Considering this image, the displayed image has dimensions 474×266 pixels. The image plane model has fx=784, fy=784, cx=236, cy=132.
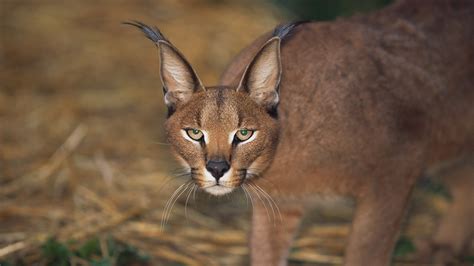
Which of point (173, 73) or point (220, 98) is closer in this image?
point (220, 98)

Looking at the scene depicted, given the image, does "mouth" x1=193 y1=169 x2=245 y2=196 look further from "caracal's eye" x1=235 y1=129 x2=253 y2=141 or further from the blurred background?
the blurred background

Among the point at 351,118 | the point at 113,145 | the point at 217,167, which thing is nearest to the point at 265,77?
the point at 217,167

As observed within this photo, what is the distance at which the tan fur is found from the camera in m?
4.68

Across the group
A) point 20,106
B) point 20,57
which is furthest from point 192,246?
point 20,57

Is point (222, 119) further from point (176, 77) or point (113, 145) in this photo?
point (113, 145)

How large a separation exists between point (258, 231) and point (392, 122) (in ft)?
3.84

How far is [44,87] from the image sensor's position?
27.9 feet

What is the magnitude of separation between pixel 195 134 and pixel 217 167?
273 mm

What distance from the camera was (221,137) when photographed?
427cm

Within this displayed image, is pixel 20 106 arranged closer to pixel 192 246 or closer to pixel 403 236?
pixel 192 246

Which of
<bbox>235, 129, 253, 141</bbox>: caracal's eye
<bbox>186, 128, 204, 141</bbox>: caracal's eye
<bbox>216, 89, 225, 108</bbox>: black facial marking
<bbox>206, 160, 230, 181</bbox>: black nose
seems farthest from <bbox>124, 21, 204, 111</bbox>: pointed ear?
<bbox>206, 160, 230, 181</bbox>: black nose

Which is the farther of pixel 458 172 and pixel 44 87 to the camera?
pixel 44 87

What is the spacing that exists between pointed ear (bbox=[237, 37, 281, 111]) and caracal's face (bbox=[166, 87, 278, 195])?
5 cm

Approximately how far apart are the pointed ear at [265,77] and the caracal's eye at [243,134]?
9.5 inches
